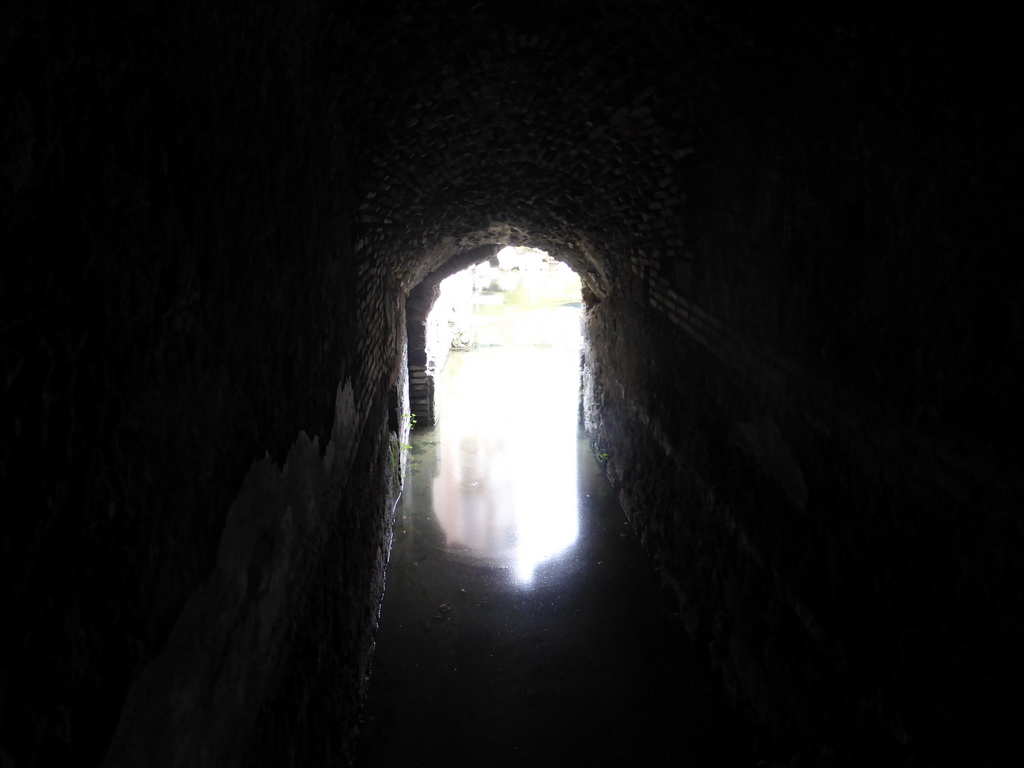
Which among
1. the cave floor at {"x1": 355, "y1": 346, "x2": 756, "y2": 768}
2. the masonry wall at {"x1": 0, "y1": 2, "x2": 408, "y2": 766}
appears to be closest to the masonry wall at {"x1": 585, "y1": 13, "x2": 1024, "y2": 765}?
the cave floor at {"x1": 355, "y1": 346, "x2": 756, "y2": 768}

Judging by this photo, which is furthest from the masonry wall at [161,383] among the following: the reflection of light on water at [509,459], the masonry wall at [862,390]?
the reflection of light on water at [509,459]

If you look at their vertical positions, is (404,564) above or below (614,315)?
below

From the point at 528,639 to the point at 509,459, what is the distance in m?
3.01

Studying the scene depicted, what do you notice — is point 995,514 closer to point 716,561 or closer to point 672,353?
point 716,561

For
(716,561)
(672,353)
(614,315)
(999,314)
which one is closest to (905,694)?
(999,314)

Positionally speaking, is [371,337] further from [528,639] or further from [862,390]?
[862,390]

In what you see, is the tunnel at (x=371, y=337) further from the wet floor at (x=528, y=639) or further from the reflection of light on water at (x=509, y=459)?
the reflection of light on water at (x=509, y=459)

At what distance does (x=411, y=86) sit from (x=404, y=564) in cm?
342

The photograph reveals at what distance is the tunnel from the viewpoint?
118 cm

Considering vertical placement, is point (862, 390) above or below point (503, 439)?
above

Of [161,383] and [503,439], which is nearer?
[161,383]

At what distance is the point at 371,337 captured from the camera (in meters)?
4.57

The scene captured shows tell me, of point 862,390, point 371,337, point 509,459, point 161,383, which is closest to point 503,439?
point 509,459

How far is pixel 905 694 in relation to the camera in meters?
2.19
